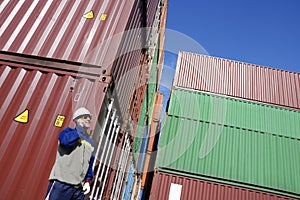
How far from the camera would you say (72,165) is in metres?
2.96

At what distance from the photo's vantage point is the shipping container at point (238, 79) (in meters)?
12.4

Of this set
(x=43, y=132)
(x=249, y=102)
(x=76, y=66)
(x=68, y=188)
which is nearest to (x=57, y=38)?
(x=76, y=66)

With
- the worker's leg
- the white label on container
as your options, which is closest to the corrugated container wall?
Result: the worker's leg

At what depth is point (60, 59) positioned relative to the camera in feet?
15.4

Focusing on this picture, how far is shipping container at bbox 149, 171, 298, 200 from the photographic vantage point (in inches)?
352

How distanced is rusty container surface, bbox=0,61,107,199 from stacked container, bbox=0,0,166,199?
15mm

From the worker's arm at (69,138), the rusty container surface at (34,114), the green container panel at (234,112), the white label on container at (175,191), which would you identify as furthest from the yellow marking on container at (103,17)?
the white label on container at (175,191)

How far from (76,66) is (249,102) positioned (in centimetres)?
1014

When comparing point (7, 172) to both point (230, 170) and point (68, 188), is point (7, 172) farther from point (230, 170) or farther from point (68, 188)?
point (230, 170)

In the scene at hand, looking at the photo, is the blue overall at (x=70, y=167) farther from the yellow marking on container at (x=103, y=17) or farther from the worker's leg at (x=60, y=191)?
the yellow marking on container at (x=103, y=17)

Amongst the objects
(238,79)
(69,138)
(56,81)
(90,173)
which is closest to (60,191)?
(90,173)

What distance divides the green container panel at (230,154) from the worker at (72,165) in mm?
6917

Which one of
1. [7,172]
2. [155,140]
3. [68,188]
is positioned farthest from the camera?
[155,140]

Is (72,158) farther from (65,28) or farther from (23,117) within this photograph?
(65,28)
